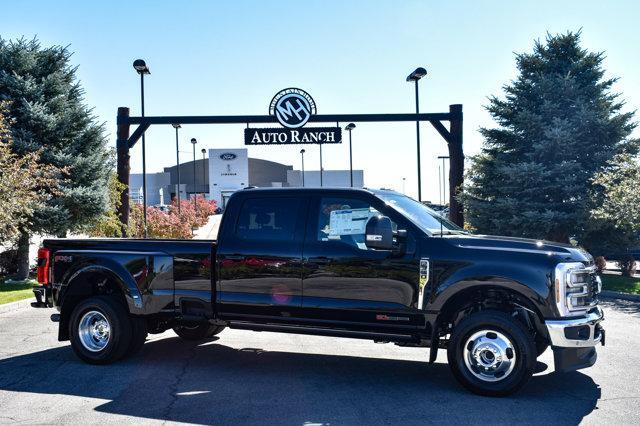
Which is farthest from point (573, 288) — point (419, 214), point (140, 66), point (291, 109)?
point (140, 66)

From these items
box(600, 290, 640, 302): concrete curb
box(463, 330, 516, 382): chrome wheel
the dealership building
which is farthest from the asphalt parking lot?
the dealership building

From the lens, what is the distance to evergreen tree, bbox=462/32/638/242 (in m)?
17.4

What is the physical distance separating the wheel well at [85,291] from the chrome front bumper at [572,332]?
188 inches

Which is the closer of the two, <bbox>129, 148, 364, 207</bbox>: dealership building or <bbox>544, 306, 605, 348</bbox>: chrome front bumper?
<bbox>544, 306, 605, 348</bbox>: chrome front bumper

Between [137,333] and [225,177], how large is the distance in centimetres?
6376

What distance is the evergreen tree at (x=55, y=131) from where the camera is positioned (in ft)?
55.1

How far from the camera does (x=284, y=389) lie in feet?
20.5

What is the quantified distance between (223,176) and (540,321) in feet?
217

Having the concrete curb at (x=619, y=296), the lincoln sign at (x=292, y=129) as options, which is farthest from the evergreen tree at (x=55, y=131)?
the concrete curb at (x=619, y=296)

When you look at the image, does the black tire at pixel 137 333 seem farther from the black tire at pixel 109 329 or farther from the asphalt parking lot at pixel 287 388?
the asphalt parking lot at pixel 287 388

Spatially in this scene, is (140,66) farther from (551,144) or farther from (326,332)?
(326,332)

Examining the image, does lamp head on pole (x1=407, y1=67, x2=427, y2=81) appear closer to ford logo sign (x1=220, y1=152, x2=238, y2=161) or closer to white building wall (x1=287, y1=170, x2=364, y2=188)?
ford logo sign (x1=220, y1=152, x2=238, y2=161)

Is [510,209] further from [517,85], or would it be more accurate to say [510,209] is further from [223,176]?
[223,176]

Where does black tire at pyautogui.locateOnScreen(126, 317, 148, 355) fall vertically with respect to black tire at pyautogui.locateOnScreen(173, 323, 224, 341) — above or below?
above
